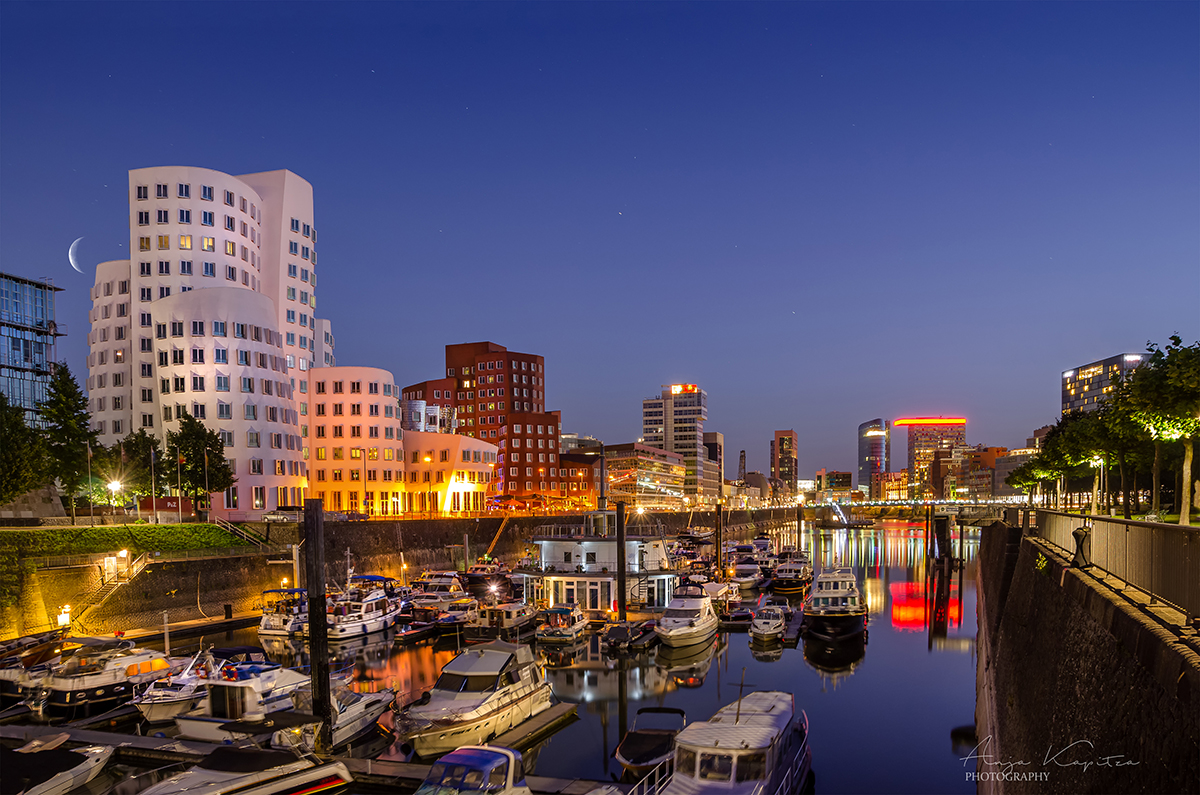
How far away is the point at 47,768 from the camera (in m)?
20.8

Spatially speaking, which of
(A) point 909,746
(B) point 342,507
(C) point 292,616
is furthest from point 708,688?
(B) point 342,507

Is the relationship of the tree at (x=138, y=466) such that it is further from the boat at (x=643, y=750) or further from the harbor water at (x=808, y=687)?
the boat at (x=643, y=750)

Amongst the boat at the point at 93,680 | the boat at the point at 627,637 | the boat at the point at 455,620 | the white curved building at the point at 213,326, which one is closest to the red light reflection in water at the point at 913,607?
the boat at the point at 627,637

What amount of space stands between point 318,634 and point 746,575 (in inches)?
2040

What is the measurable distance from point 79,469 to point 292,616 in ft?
117

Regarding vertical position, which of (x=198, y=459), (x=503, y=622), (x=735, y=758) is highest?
(x=198, y=459)

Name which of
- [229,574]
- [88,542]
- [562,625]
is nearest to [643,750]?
[562,625]

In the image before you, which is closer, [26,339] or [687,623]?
[687,623]

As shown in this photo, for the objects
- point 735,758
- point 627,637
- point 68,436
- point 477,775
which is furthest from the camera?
point 68,436

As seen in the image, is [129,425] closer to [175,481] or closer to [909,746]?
[175,481]

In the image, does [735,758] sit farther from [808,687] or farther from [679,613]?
→ [679,613]

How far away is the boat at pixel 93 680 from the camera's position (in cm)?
2995

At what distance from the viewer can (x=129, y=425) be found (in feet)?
299

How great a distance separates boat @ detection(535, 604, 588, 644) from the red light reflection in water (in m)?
24.0
